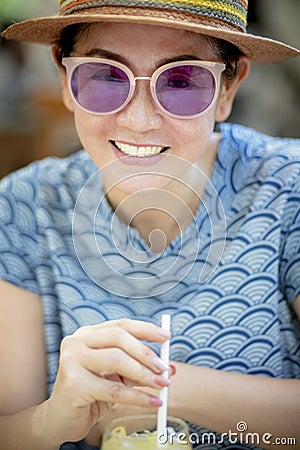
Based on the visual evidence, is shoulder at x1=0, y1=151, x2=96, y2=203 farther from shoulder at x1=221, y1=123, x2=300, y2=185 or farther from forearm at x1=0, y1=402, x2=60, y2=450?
forearm at x1=0, y1=402, x2=60, y2=450

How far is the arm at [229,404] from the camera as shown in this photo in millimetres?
1225

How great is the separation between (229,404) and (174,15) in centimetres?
64

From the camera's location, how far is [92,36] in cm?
124

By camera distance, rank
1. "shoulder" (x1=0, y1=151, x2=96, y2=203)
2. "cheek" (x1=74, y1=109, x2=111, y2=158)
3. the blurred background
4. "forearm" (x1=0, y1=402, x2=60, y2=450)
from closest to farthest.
A: "forearm" (x1=0, y1=402, x2=60, y2=450)
"cheek" (x1=74, y1=109, x2=111, y2=158)
"shoulder" (x1=0, y1=151, x2=96, y2=203)
the blurred background

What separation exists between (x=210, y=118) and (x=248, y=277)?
12.2 inches

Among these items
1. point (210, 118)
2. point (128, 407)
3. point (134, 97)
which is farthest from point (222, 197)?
point (128, 407)

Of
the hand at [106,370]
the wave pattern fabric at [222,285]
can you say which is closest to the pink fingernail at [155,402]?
the hand at [106,370]

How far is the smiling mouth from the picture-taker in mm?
1225

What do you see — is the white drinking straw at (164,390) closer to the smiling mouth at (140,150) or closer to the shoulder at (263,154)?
the smiling mouth at (140,150)

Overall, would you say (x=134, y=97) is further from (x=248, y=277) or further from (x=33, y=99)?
(x=33, y=99)

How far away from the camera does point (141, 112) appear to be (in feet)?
3.88

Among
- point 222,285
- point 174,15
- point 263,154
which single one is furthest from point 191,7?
point 222,285

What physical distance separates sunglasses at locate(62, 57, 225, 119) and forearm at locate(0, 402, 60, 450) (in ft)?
1.61

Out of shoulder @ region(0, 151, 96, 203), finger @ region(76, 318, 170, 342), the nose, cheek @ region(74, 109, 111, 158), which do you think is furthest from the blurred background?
finger @ region(76, 318, 170, 342)
